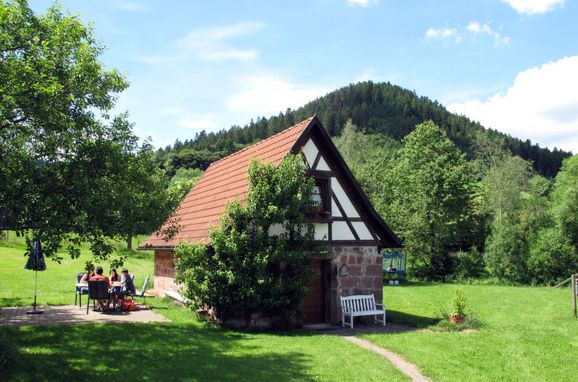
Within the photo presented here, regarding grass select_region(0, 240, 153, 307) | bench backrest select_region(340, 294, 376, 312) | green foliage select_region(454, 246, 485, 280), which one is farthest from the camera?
green foliage select_region(454, 246, 485, 280)

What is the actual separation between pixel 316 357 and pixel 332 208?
19.9ft

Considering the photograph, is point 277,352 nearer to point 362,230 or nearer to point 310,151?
point 362,230

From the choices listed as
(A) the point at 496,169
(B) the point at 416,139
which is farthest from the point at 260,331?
(A) the point at 496,169

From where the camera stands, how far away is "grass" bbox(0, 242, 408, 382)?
8.28 meters

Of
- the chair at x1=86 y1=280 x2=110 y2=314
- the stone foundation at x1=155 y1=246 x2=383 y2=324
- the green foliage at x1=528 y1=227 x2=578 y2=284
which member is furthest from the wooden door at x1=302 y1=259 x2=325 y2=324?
the green foliage at x1=528 y1=227 x2=578 y2=284

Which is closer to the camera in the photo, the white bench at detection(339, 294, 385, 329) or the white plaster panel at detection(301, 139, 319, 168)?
the white bench at detection(339, 294, 385, 329)

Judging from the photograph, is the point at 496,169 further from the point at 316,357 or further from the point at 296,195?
the point at 316,357

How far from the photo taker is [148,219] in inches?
405

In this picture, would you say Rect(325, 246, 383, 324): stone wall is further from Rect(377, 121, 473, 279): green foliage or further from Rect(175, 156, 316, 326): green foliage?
Rect(377, 121, 473, 279): green foliage

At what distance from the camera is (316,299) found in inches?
601

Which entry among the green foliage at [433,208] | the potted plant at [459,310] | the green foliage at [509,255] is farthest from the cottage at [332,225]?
the green foliage at [509,255]

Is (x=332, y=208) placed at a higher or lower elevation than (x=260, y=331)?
higher

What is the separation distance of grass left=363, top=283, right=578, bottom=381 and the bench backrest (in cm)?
138

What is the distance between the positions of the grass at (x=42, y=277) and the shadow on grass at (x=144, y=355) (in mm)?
4044
